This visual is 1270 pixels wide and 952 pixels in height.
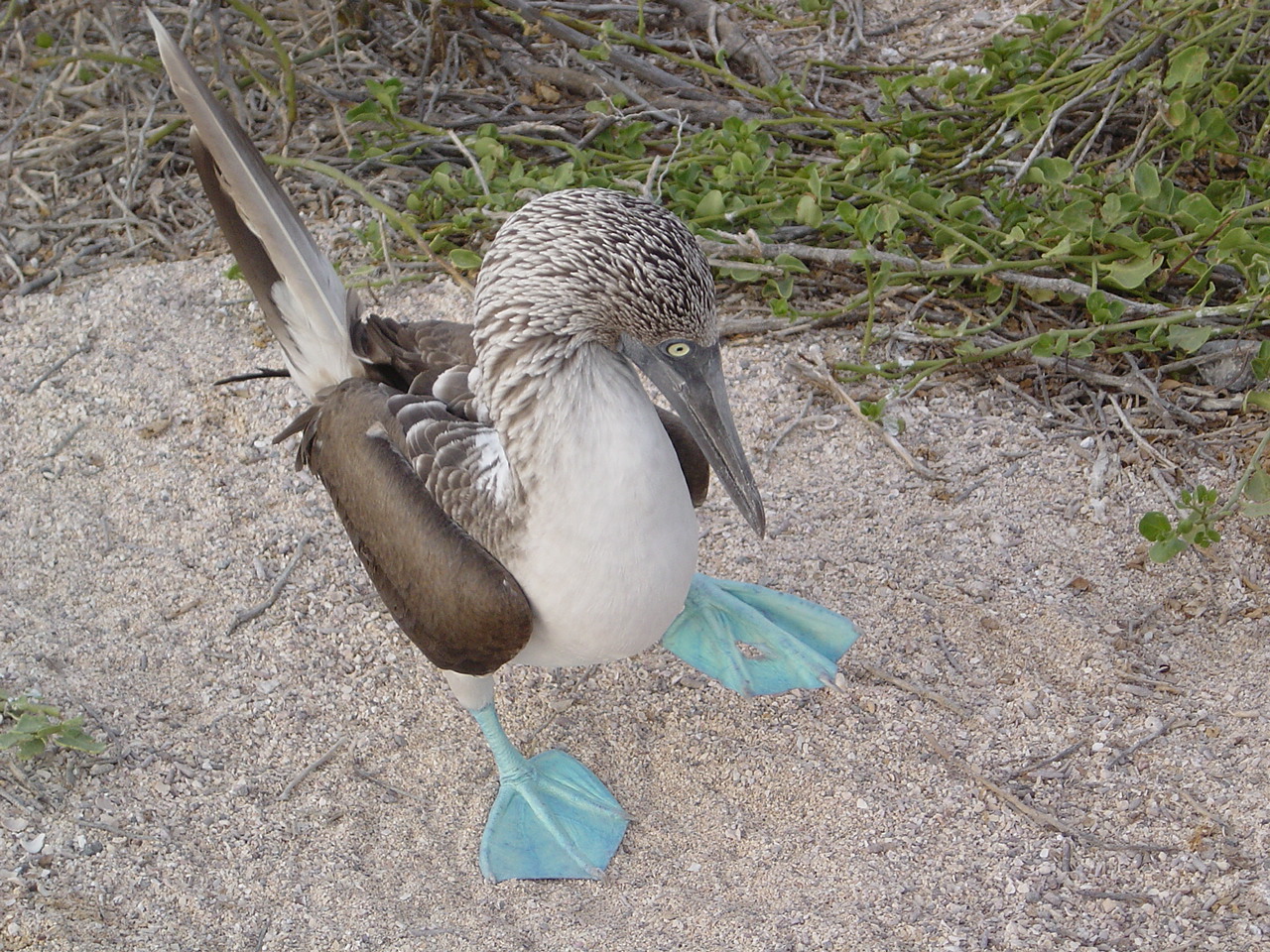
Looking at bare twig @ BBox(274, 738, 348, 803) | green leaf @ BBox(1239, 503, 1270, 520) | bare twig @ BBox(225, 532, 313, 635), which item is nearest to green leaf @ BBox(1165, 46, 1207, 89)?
green leaf @ BBox(1239, 503, 1270, 520)

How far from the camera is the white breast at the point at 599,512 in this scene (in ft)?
8.41

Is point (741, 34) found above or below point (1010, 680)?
above

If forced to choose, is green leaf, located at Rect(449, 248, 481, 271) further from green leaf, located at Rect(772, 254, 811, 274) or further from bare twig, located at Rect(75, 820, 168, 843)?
bare twig, located at Rect(75, 820, 168, 843)

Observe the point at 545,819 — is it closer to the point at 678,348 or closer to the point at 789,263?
the point at 678,348

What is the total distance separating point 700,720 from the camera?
3.26m

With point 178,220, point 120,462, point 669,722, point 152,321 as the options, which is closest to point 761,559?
point 669,722

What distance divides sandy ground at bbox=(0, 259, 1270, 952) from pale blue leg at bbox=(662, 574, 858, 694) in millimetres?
94

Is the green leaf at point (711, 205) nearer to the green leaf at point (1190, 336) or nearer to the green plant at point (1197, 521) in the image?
the green leaf at point (1190, 336)

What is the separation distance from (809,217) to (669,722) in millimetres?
1678

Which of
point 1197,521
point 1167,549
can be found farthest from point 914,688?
point 1197,521

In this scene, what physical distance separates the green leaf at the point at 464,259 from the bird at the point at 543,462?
1.08 m

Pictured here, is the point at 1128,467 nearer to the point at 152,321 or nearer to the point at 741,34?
the point at 741,34

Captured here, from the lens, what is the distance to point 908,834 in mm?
2822

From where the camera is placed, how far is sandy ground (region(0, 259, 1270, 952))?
2.68 meters
